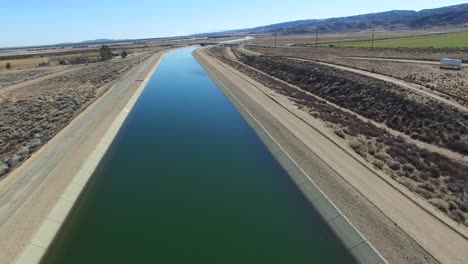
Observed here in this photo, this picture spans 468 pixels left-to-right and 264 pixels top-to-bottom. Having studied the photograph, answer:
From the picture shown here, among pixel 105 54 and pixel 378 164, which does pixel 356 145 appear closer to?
pixel 378 164

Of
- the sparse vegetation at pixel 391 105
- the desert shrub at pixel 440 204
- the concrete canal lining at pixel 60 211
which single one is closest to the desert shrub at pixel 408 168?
the desert shrub at pixel 440 204

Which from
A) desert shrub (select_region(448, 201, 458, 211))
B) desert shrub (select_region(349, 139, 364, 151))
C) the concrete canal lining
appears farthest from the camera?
desert shrub (select_region(349, 139, 364, 151))

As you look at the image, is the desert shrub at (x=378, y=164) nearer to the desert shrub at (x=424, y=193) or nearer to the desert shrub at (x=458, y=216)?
the desert shrub at (x=424, y=193)

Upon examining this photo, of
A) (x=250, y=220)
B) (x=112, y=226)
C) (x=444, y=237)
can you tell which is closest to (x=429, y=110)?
(x=444, y=237)

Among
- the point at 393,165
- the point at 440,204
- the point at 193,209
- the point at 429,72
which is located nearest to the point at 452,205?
Result: the point at 440,204

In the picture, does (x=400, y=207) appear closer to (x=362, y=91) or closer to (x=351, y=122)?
(x=351, y=122)

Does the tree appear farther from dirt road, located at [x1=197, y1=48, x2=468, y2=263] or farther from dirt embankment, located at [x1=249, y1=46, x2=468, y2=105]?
dirt road, located at [x1=197, y1=48, x2=468, y2=263]

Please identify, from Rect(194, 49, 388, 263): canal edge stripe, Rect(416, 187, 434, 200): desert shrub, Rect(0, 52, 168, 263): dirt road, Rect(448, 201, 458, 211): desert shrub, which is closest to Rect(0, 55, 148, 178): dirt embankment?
Rect(0, 52, 168, 263): dirt road
